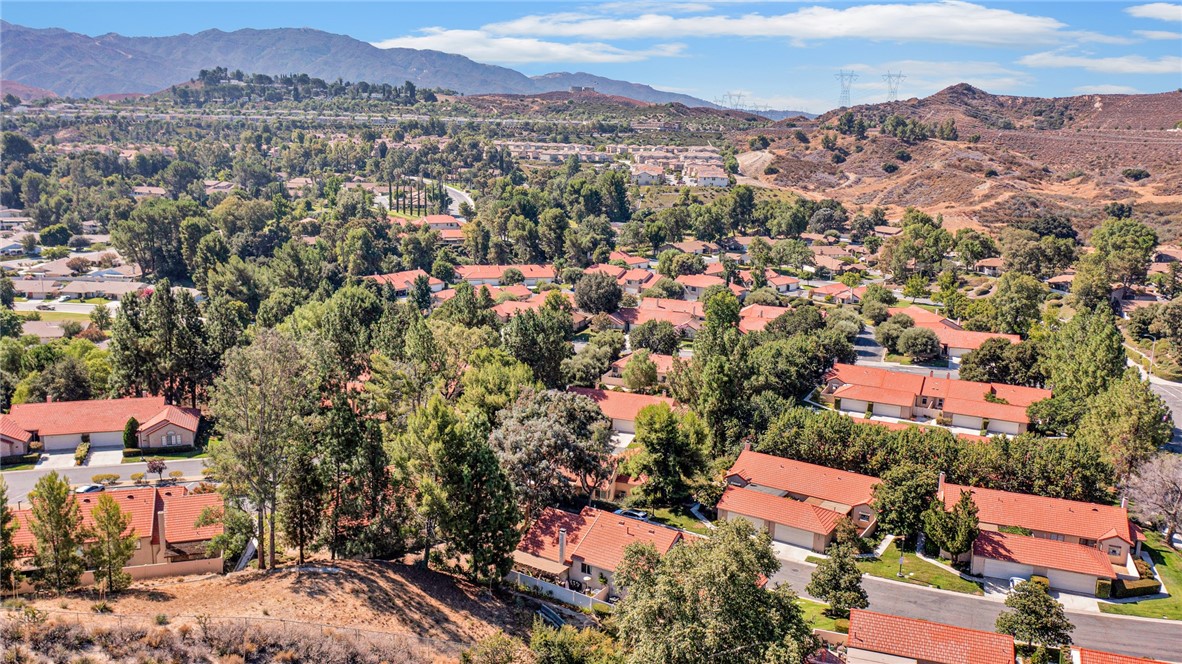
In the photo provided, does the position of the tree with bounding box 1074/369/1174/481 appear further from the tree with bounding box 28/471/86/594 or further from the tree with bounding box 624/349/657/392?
the tree with bounding box 28/471/86/594

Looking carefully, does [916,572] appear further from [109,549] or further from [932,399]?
[109,549]

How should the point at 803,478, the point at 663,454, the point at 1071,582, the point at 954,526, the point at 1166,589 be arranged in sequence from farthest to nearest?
the point at 803,478 → the point at 663,454 → the point at 954,526 → the point at 1071,582 → the point at 1166,589

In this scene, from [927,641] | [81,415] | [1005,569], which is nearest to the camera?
[927,641]

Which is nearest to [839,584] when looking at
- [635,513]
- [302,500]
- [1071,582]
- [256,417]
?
[635,513]

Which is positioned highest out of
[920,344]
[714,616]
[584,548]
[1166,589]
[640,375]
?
[920,344]

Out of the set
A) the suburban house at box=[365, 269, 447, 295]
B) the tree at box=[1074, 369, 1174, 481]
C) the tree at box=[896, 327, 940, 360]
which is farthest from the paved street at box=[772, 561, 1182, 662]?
the suburban house at box=[365, 269, 447, 295]

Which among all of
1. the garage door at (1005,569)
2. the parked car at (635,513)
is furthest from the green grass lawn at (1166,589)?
the parked car at (635,513)

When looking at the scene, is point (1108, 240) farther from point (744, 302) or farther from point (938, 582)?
point (938, 582)

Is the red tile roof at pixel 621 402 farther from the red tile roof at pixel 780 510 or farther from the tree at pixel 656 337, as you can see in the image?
the red tile roof at pixel 780 510
